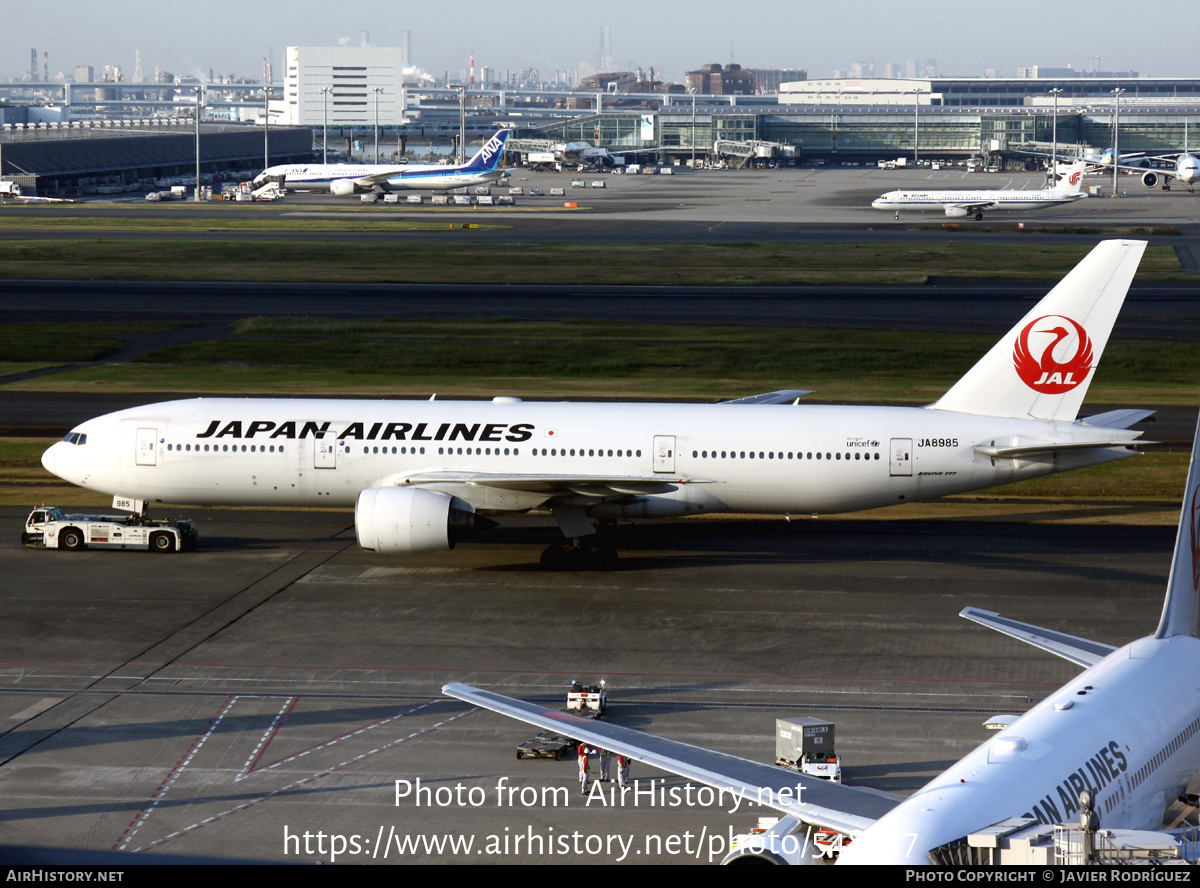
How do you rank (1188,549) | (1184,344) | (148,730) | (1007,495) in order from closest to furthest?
(1188,549)
(148,730)
(1007,495)
(1184,344)

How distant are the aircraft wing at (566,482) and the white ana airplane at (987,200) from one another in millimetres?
140733

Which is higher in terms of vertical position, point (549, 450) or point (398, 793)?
point (549, 450)

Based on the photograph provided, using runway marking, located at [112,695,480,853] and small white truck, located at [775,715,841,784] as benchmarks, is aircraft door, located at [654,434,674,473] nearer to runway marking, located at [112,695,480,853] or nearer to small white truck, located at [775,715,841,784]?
runway marking, located at [112,695,480,853]

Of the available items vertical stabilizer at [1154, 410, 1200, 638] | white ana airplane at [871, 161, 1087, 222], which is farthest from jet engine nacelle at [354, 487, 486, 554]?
white ana airplane at [871, 161, 1087, 222]

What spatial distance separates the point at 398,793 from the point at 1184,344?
67.2 meters

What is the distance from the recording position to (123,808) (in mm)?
22359

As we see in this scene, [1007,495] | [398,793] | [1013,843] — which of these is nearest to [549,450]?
[398,793]

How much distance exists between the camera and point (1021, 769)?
600 inches

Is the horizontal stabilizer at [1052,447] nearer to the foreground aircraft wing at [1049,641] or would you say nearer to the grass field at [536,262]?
the foreground aircraft wing at [1049,641]

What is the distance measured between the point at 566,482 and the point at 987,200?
145 metres

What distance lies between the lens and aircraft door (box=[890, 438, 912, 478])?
38.1m

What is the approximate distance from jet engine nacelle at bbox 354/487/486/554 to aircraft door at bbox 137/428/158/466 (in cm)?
771

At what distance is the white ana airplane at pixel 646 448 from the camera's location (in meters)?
37.6

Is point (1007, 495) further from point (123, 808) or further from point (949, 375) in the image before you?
point (123, 808)
